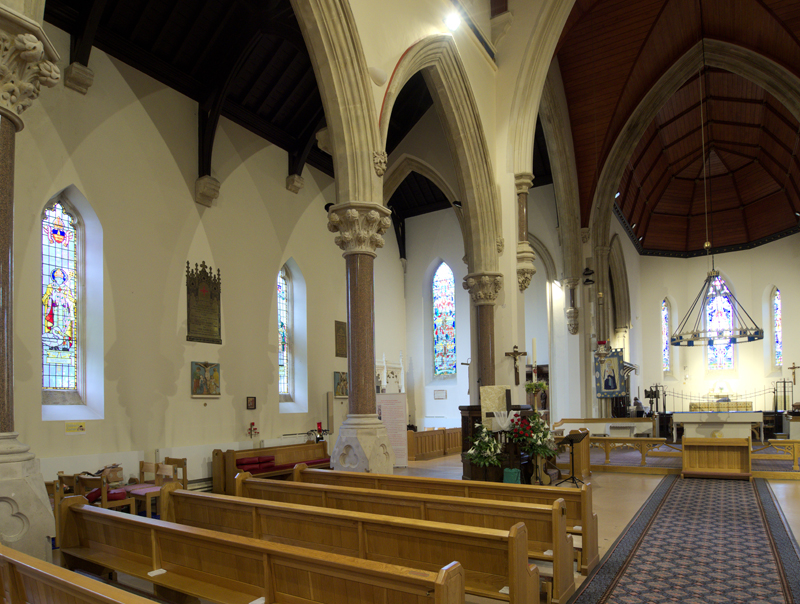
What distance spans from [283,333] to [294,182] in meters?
3.10

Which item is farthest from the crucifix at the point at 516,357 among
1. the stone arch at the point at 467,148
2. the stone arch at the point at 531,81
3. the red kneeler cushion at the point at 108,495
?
the red kneeler cushion at the point at 108,495

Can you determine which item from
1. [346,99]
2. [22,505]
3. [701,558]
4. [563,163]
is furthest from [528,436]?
[563,163]

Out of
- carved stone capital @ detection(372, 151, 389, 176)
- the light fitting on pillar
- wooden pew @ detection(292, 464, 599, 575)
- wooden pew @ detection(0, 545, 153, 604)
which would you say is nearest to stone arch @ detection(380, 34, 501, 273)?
the light fitting on pillar

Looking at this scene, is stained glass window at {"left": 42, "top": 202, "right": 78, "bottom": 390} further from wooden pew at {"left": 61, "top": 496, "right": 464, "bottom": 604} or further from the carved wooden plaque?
wooden pew at {"left": 61, "top": 496, "right": 464, "bottom": 604}

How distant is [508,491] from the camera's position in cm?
490

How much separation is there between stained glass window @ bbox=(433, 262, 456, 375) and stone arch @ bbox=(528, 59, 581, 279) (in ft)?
11.0

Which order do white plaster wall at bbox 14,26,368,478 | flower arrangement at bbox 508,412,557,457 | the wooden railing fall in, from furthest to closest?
the wooden railing, white plaster wall at bbox 14,26,368,478, flower arrangement at bbox 508,412,557,457

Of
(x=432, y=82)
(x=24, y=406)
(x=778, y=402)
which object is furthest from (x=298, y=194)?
(x=778, y=402)

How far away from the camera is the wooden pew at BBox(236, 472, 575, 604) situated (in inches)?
151

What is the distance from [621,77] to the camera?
13.8 metres

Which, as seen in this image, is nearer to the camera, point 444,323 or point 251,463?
point 251,463

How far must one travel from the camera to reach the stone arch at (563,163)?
14.1m

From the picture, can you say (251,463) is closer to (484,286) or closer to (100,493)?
(100,493)

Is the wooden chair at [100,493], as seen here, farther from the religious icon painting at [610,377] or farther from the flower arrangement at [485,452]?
the religious icon painting at [610,377]
